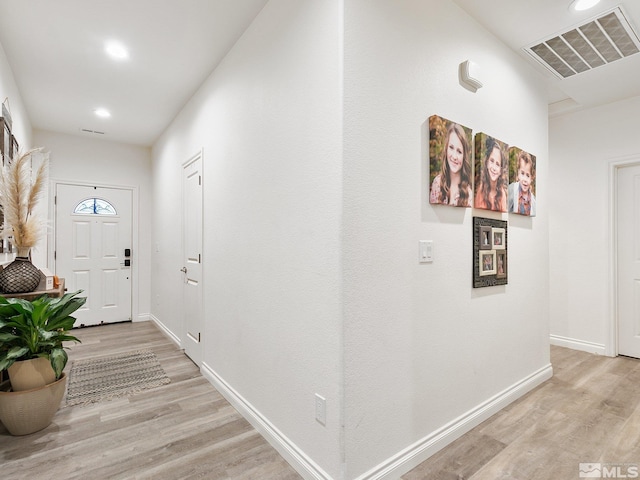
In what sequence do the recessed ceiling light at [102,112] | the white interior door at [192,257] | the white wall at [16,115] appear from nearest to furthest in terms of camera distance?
the white wall at [16,115] < the white interior door at [192,257] < the recessed ceiling light at [102,112]

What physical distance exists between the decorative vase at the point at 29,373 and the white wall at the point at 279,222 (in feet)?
3.70

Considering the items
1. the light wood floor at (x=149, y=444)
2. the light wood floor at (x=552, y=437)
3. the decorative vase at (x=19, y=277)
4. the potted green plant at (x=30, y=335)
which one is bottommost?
the light wood floor at (x=149, y=444)

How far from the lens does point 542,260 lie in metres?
2.98

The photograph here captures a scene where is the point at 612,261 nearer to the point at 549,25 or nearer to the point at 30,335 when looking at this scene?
the point at 549,25

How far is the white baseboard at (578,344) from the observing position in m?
3.63

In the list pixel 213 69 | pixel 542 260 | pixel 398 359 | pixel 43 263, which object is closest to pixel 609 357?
pixel 542 260

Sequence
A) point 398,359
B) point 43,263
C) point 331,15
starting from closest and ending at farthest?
point 331,15, point 398,359, point 43,263

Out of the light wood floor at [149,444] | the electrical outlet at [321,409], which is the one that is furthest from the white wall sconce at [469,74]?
the light wood floor at [149,444]

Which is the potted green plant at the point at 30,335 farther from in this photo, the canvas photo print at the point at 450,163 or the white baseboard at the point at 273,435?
the canvas photo print at the point at 450,163

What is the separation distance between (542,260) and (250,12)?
303 cm

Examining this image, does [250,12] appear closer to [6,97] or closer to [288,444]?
[6,97]

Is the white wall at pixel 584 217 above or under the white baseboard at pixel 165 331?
above

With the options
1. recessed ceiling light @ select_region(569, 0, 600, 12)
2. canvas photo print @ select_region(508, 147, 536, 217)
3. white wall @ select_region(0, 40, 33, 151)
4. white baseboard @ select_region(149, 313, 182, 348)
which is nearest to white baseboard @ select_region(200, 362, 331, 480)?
white baseboard @ select_region(149, 313, 182, 348)

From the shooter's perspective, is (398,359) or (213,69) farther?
(213,69)
